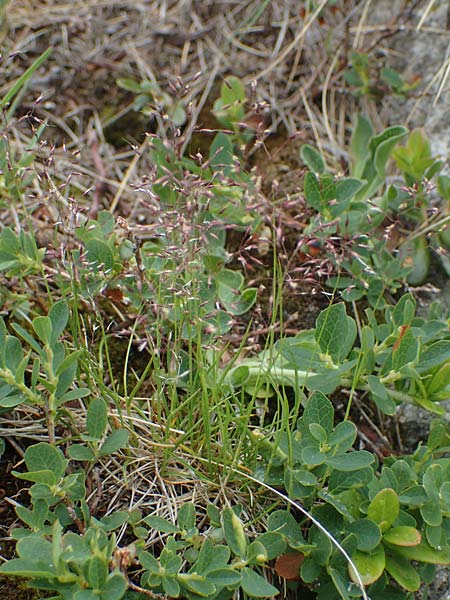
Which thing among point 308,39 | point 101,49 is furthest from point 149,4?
point 308,39

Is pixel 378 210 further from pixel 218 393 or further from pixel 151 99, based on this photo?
pixel 151 99

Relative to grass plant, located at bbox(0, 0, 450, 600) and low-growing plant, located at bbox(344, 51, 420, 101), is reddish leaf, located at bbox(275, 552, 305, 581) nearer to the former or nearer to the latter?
grass plant, located at bbox(0, 0, 450, 600)

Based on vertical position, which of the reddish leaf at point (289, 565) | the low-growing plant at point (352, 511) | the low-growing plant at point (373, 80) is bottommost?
the reddish leaf at point (289, 565)

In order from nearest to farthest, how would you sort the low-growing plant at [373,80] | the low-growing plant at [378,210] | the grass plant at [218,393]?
the grass plant at [218,393] < the low-growing plant at [378,210] < the low-growing plant at [373,80]

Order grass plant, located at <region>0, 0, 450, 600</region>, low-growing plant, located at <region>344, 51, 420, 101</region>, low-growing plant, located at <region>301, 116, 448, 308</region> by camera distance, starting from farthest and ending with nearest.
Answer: low-growing plant, located at <region>344, 51, 420, 101</region> → low-growing plant, located at <region>301, 116, 448, 308</region> → grass plant, located at <region>0, 0, 450, 600</region>

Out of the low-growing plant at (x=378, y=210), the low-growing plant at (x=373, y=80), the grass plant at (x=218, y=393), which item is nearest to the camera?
the grass plant at (x=218, y=393)

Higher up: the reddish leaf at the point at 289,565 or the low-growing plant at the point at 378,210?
the low-growing plant at the point at 378,210

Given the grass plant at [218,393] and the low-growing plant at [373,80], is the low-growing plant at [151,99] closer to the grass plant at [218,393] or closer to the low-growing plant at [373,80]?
the grass plant at [218,393]

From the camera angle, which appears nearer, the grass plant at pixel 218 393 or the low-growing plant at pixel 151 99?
the grass plant at pixel 218 393

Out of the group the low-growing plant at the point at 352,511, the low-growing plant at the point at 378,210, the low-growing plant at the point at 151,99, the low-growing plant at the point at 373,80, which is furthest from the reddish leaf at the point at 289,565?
the low-growing plant at the point at 373,80

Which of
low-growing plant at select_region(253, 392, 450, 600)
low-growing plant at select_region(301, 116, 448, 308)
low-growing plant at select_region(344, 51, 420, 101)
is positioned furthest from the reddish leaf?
low-growing plant at select_region(344, 51, 420, 101)

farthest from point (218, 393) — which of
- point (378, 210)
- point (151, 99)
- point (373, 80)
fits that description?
point (373, 80)

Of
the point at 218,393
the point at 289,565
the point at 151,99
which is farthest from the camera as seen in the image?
the point at 151,99
